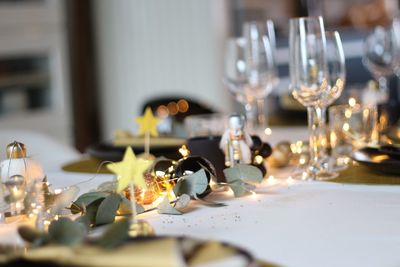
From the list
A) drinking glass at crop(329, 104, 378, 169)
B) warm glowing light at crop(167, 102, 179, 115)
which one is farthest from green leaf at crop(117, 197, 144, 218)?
warm glowing light at crop(167, 102, 179, 115)

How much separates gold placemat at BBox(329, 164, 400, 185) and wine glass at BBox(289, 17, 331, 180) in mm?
48

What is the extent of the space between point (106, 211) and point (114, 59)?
3756 millimetres

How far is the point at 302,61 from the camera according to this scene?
1372 millimetres

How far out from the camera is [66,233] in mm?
777

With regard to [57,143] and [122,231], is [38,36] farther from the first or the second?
[122,231]

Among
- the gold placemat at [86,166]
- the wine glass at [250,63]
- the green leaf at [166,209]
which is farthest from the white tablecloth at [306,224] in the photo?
the wine glass at [250,63]

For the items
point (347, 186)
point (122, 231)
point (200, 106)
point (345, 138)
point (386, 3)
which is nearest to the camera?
point (122, 231)

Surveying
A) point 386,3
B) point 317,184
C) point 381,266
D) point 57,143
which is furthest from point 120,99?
point 381,266

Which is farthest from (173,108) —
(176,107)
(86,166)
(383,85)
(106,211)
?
(106,211)

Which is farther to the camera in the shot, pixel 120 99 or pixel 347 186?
pixel 120 99

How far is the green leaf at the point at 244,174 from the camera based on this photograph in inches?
47.1

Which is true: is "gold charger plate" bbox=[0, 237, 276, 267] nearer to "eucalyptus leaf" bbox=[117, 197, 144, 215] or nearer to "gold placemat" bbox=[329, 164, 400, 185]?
"eucalyptus leaf" bbox=[117, 197, 144, 215]

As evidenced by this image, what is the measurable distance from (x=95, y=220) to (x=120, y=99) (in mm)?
3740

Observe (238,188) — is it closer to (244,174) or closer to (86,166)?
(244,174)
